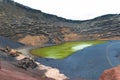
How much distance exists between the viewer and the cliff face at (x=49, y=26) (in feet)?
305

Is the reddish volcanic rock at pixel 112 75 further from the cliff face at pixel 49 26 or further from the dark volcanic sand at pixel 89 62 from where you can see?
the cliff face at pixel 49 26

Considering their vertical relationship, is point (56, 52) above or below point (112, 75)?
above

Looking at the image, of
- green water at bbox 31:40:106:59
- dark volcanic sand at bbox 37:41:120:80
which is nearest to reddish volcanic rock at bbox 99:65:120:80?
dark volcanic sand at bbox 37:41:120:80

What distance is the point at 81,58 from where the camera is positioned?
5203 centimetres

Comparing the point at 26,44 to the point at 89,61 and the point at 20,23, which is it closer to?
the point at 20,23

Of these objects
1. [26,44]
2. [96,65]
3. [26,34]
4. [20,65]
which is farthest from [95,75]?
[26,34]

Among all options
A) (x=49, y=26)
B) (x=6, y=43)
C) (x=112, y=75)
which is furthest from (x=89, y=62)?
(x=49, y=26)

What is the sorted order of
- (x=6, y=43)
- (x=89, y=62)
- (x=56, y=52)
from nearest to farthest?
(x=89, y=62) → (x=56, y=52) → (x=6, y=43)

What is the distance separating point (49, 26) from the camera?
10075 centimetres

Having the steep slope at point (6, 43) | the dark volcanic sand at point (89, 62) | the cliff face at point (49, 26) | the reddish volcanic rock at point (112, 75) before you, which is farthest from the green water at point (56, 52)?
the reddish volcanic rock at point (112, 75)

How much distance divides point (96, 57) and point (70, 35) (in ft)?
171

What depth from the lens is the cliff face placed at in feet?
305

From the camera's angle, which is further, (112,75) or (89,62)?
(89,62)

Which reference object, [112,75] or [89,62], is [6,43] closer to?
[89,62]
